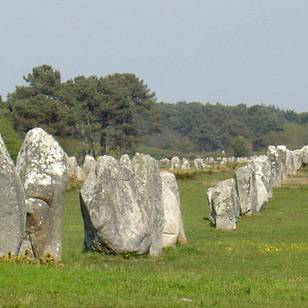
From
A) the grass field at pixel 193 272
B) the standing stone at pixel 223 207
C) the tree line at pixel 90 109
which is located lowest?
the grass field at pixel 193 272

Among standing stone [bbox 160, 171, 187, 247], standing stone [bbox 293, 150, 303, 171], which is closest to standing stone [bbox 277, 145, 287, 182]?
standing stone [bbox 293, 150, 303, 171]

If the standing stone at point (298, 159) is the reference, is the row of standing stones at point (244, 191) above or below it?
below

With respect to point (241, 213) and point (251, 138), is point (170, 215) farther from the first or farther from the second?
point (251, 138)

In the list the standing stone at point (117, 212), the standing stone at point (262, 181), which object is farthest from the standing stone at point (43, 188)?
the standing stone at point (262, 181)

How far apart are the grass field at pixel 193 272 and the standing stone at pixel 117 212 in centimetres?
37

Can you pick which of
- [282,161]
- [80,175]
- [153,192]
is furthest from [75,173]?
[153,192]

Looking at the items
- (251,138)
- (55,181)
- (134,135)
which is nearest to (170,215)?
(55,181)

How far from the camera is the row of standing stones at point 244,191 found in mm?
34375

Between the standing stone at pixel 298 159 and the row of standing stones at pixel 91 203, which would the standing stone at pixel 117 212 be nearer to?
the row of standing stones at pixel 91 203

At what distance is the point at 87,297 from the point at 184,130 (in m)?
181

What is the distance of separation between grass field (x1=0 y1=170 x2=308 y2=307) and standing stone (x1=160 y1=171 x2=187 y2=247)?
0.78 m

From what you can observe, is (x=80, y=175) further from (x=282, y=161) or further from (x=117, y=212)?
(x=117, y=212)

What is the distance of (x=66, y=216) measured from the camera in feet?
129

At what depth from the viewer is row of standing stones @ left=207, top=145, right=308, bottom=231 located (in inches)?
1353
